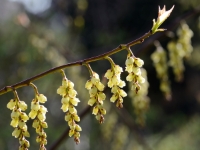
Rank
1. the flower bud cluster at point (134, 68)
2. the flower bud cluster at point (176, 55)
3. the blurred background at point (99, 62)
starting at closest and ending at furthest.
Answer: the flower bud cluster at point (134, 68) → the flower bud cluster at point (176, 55) → the blurred background at point (99, 62)

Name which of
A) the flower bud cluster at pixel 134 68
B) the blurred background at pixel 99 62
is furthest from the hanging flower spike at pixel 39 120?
the blurred background at pixel 99 62

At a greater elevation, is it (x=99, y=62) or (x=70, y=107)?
(x=99, y=62)

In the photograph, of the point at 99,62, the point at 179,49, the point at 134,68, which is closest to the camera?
the point at 134,68

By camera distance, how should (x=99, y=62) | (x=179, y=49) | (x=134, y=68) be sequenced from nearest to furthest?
(x=134, y=68), (x=179, y=49), (x=99, y=62)

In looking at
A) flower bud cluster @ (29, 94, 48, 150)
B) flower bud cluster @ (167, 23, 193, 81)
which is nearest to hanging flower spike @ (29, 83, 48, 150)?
flower bud cluster @ (29, 94, 48, 150)

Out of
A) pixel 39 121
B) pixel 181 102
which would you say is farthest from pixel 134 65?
pixel 181 102

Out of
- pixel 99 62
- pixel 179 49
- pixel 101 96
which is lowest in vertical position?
pixel 101 96

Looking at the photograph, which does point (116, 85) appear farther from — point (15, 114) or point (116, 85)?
point (15, 114)

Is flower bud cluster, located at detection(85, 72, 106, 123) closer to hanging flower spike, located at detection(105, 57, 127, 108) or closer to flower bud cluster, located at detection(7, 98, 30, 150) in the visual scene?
hanging flower spike, located at detection(105, 57, 127, 108)

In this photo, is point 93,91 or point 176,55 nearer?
point 93,91

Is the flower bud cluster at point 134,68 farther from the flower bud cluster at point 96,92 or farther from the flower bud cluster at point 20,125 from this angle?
the flower bud cluster at point 20,125

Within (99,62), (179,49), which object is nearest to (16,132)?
(179,49)

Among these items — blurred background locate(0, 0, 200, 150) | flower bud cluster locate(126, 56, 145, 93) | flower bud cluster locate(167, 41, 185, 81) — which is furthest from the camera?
blurred background locate(0, 0, 200, 150)

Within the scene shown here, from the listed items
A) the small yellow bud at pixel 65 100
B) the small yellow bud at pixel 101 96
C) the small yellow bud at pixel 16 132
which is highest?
the small yellow bud at pixel 65 100
